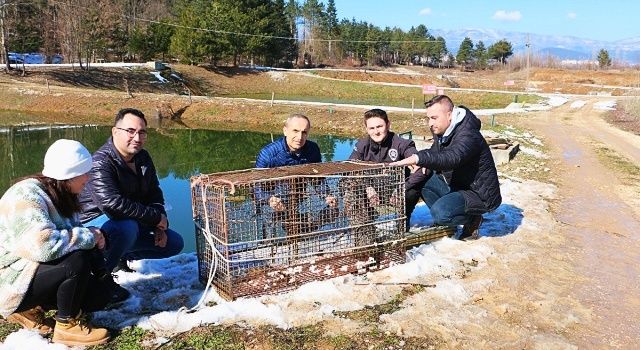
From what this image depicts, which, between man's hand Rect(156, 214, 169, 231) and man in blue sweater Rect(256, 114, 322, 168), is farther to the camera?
man in blue sweater Rect(256, 114, 322, 168)

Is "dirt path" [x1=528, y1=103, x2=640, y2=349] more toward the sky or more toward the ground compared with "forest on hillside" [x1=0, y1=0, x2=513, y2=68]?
more toward the ground

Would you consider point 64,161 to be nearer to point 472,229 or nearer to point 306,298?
point 306,298

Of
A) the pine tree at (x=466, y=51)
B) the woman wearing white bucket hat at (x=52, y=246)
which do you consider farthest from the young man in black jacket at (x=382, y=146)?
the pine tree at (x=466, y=51)

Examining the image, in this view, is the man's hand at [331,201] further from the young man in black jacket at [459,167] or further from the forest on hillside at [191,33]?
the forest on hillside at [191,33]

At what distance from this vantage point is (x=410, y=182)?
568cm

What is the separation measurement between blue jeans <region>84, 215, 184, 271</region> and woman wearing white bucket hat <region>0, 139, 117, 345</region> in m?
0.44

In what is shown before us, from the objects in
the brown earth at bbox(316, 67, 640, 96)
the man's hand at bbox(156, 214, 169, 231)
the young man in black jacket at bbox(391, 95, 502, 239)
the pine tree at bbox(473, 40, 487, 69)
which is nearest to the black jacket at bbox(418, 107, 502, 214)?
the young man in black jacket at bbox(391, 95, 502, 239)

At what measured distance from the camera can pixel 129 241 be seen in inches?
160

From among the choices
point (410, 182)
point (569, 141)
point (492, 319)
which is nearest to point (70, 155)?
point (492, 319)

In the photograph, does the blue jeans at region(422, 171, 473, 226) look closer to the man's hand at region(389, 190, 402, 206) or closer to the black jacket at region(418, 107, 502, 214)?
the black jacket at region(418, 107, 502, 214)

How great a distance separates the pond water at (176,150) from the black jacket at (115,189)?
162 inches

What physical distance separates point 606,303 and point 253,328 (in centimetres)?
295

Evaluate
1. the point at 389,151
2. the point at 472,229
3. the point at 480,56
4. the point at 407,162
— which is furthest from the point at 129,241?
the point at 480,56

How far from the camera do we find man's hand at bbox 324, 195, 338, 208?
14.6 feet
